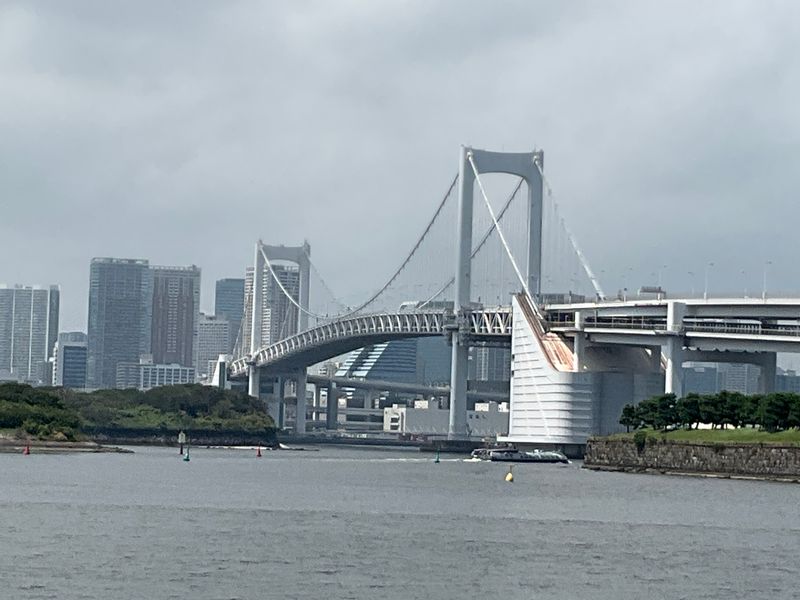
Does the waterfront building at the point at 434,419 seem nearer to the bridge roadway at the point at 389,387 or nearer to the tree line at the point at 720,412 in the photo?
the bridge roadway at the point at 389,387

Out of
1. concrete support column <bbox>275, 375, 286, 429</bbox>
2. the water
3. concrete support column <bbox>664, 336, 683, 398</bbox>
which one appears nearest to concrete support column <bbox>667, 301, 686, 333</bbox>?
concrete support column <bbox>664, 336, 683, 398</bbox>

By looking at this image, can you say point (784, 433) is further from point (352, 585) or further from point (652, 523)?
point (352, 585)

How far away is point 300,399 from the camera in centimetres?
15375

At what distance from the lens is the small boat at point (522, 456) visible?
92.9m

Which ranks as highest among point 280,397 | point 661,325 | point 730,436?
point 661,325

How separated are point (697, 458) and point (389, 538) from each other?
112ft

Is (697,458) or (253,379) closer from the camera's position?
(697,458)

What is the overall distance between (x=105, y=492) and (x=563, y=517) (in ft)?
45.7

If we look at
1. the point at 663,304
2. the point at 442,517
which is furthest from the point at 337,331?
the point at 442,517

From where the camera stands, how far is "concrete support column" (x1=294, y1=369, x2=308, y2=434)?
490ft

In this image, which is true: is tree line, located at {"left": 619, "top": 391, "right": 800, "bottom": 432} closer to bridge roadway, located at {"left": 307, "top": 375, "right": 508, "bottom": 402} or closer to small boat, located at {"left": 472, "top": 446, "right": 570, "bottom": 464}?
small boat, located at {"left": 472, "top": 446, "right": 570, "bottom": 464}

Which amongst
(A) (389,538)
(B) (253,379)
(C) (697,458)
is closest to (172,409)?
(B) (253,379)

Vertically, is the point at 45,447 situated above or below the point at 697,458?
below

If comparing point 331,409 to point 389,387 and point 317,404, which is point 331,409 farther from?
point 389,387
